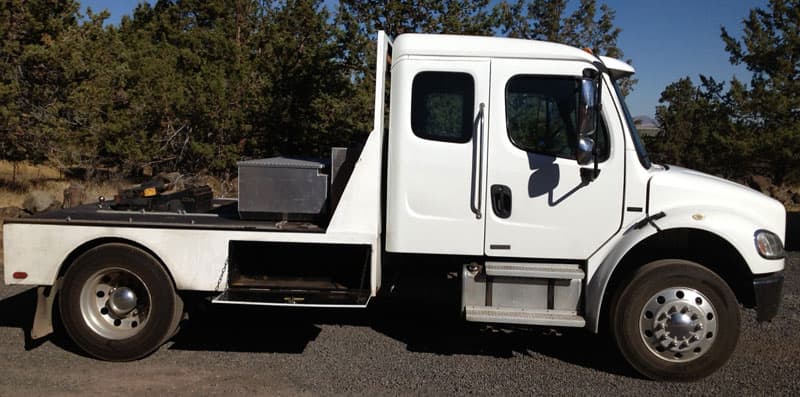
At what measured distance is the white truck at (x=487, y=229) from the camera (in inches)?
215

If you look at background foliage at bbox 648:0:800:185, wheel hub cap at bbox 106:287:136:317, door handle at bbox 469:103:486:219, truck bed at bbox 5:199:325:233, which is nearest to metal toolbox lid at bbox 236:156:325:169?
truck bed at bbox 5:199:325:233

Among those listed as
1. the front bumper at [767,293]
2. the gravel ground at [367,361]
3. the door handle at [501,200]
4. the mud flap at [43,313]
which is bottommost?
the gravel ground at [367,361]

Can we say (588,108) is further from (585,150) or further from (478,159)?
(478,159)

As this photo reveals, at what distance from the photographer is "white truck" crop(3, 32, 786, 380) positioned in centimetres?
546

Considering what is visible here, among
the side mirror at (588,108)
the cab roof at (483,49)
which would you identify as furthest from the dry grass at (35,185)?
the side mirror at (588,108)

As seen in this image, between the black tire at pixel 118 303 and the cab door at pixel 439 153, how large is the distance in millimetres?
2014

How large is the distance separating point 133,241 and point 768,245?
5.07m

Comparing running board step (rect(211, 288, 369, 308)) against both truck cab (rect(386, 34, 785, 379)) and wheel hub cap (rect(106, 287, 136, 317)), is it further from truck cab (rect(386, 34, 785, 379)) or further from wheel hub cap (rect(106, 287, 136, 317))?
wheel hub cap (rect(106, 287, 136, 317))

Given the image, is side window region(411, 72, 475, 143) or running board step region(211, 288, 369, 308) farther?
side window region(411, 72, 475, 143)

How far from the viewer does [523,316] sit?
557 centimetres

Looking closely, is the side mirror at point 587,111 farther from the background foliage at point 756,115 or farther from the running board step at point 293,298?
the background foliage at point 756,115

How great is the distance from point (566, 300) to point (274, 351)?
2545 mm

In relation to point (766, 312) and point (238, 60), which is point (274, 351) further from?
point (238, 60)

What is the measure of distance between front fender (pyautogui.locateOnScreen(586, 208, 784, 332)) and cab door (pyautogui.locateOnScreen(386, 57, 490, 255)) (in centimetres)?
100
